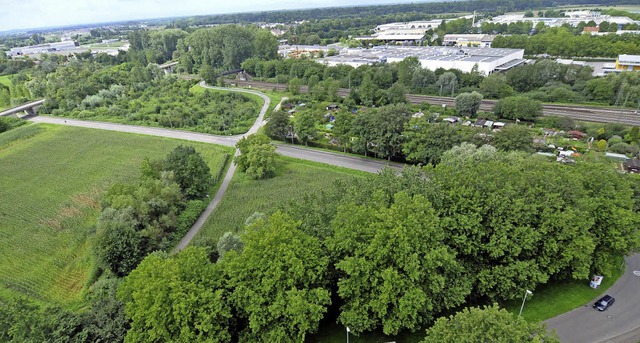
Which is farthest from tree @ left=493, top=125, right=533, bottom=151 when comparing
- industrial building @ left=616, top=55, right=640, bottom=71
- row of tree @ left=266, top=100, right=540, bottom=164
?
industrial building @ left=616, top=55, right=640, bottom=71

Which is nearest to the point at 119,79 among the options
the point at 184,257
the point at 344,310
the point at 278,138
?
the point at 278,138

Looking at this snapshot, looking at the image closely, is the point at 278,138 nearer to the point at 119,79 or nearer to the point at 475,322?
the point at 475,322

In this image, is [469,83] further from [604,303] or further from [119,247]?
[119,247]

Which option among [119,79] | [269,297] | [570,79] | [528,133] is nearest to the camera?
[269,297]

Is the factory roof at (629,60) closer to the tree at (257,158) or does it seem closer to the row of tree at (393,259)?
the row of tree at (393,259)

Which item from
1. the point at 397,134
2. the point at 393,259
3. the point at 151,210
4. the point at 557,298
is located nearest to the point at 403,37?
the point at 397,134

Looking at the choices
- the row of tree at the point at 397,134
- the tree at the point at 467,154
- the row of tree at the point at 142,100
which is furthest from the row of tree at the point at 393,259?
the row of tree at the point at 142,100

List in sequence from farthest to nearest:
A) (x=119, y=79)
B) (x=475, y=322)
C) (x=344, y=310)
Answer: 1. (x=119, y=79)
2. (x=344, y=310)
3. (x=475, y=322)

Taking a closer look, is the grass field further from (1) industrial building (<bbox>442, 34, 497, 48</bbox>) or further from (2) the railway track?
(1) industrial building (<bbox>442, 34, 497, 48</bbox>)
